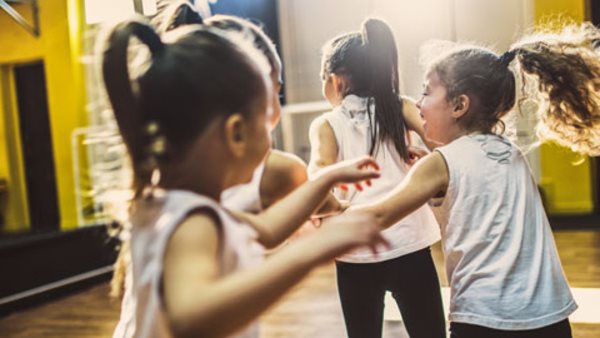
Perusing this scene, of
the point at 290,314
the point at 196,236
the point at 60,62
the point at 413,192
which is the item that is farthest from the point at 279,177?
the point at 60,62

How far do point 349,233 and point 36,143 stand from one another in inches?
262

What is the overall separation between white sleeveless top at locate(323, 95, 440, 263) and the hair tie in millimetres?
458

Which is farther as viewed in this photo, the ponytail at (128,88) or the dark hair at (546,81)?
the dark hair at (546,81)

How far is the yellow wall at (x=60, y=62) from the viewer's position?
609 cm

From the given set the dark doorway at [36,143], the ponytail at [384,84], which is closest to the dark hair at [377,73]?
the ponytail at [384,84]

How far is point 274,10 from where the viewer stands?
7.71 m

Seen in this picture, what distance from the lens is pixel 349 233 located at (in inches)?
30.5

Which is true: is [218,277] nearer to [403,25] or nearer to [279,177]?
[279,177]

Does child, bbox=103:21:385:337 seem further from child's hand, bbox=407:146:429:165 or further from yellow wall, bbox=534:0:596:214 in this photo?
yellow wall, bbox=534:0:596:214

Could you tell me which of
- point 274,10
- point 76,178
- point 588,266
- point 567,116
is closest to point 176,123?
point 567,116

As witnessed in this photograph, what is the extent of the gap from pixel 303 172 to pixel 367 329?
74 cm

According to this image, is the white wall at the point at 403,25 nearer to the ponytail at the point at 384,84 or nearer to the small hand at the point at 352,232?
the ponytail at the point at 384,84

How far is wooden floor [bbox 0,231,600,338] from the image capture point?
347cm

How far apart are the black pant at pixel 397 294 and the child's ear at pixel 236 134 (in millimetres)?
1083
